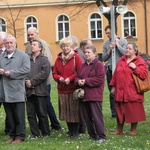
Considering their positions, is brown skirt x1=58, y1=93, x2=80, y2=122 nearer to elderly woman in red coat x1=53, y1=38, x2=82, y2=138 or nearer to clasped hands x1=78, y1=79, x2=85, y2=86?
elderly woman in red coat x1=53, y1=38, x2=82, y2=138

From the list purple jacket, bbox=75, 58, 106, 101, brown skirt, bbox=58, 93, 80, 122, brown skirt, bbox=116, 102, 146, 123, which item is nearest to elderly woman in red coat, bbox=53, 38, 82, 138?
brown skirt, bbox=58, 93, 80, 122

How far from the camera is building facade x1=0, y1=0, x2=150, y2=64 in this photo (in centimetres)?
4375

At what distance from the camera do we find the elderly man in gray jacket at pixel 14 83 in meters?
9.45

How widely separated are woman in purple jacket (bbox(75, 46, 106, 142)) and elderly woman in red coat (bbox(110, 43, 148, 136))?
2.41ft

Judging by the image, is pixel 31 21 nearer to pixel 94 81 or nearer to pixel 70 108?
pixel 70 108

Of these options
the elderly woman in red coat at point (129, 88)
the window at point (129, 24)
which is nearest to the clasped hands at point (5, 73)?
the elderly woman in red coat at point (129, 88)

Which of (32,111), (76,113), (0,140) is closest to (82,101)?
(76,113)

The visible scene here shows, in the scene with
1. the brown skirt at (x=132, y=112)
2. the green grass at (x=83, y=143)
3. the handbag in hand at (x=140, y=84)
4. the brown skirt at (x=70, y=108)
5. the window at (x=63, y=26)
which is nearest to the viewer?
the green grass at (x=83, y=143)

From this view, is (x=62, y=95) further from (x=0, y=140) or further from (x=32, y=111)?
(x=0, y=140)

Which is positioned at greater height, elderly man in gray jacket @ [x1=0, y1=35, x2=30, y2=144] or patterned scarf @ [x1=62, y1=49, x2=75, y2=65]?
patterned scarf @ [x1=62, y1=49, x2=75, y2=65]

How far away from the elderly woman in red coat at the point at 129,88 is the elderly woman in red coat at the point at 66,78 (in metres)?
0.90

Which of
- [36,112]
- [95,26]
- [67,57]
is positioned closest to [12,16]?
[95,26]

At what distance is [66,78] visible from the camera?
9.71 m

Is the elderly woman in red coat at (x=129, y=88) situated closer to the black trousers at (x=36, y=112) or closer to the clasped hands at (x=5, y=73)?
the black trousers at (x=36, y=112)
